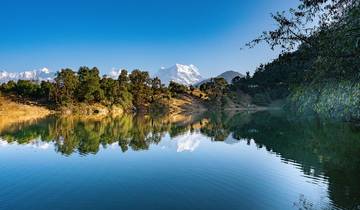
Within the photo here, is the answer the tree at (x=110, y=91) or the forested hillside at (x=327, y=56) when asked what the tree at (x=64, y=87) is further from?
the forested hillside at (x=327, y=56)

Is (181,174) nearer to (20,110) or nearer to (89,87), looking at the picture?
(20,110)

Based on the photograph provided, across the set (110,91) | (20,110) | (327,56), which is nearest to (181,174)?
(327,56)

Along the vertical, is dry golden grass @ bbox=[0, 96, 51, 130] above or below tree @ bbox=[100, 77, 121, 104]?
below

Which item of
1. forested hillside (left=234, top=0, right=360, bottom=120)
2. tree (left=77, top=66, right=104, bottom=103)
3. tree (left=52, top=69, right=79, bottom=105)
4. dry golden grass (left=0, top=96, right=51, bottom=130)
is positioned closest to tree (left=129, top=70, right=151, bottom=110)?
tree (left=77, top=66, right=104, bottom=103)

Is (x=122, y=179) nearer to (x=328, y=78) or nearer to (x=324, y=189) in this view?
(x=324, y=189)

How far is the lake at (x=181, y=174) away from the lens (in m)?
25.0

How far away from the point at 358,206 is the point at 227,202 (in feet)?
27.1

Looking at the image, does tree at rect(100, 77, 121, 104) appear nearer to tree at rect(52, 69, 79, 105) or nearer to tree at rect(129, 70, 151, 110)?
tree at rect(52, 69, 79, 105)

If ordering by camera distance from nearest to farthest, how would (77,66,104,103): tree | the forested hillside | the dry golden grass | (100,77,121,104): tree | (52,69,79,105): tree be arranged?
the forested hillside
the dry golden grass
(52,69,79,105): tree
(77,66,104,103): tree
(100,77,121,104): tree

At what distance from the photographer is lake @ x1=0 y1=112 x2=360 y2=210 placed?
25.0 meters

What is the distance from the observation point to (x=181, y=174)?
112 ft

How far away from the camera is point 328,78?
1955cm

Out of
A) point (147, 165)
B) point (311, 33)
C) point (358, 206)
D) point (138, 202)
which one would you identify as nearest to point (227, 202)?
point (138, 202)

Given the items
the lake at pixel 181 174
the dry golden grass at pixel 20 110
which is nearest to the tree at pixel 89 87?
the dry golden grass at pixel 20 110
